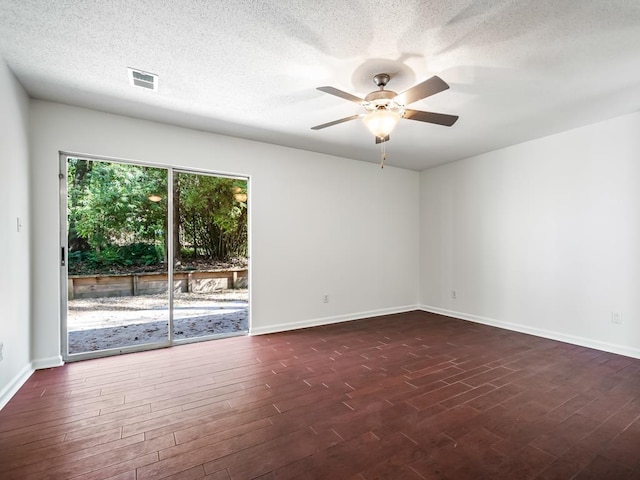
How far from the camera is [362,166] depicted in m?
5.18

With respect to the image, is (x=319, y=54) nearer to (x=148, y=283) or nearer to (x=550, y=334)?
(x=148, y=283)

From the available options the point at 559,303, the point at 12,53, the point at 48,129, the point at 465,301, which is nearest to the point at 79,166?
the point at 48,129

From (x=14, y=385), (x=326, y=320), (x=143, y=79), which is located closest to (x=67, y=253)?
(x=14, y=385)

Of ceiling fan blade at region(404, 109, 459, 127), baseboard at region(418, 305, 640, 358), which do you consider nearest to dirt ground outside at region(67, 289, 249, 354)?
ceiling fan blade at region(404, 109, 459, 127)

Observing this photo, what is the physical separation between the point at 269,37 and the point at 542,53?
1916 mm

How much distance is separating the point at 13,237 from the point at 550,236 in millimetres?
5657

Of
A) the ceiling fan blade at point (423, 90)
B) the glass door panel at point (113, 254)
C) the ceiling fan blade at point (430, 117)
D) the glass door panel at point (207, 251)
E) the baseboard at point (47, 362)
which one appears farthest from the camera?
the glass door panel at point (207, 251)

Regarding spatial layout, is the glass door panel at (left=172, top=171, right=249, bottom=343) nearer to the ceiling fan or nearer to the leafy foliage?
the leafy foliage

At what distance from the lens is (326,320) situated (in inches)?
187

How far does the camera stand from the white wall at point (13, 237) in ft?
7.77

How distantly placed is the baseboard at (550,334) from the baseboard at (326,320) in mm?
690

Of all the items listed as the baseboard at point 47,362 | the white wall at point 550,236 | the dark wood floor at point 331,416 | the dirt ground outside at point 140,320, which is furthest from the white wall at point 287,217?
the dark wood floor at point 331,416

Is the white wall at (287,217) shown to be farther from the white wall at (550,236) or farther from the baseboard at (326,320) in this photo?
the white wall at (550,236)

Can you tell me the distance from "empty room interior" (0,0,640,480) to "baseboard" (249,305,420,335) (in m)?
0.04
